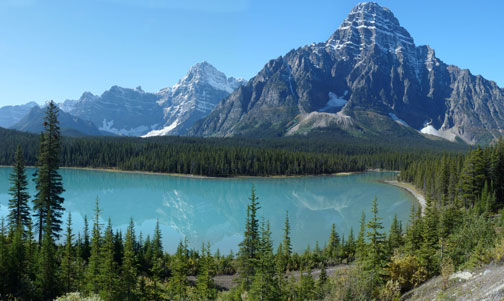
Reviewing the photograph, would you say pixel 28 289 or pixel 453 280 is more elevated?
pixel 453 280

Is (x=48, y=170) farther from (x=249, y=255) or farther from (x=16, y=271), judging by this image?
(x=249, y=255)

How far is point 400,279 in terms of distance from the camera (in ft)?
58.4

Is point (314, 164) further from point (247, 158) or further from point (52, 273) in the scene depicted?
point (52, 273)

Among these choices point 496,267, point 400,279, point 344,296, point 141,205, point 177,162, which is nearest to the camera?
point 496,267

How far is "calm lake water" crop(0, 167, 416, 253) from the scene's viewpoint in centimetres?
5643

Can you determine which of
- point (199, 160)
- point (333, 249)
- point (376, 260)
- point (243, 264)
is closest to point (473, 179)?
point (333, 249)

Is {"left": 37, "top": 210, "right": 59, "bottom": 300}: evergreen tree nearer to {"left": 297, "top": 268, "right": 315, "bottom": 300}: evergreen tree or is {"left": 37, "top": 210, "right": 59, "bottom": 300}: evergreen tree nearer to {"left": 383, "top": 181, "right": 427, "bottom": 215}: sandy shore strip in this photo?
{"left": 297, "top": 268, "right": 315, "bottom": 300}: evergreen tree

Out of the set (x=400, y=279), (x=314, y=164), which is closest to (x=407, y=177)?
(x=314, y=164)

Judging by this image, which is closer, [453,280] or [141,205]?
[453,280]

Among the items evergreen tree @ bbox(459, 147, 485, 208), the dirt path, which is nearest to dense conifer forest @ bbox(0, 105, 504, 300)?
the dirt path

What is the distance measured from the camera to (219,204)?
84.0 meters

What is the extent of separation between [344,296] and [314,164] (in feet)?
474

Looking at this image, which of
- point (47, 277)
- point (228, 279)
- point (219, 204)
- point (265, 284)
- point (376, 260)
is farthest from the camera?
point (219, 204)

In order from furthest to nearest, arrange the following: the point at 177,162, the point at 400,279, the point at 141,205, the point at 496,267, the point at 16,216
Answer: the point at 177,162 < the point at 141,205 < the point at 16,216 < the point at 400,279 < the point at 496,267
